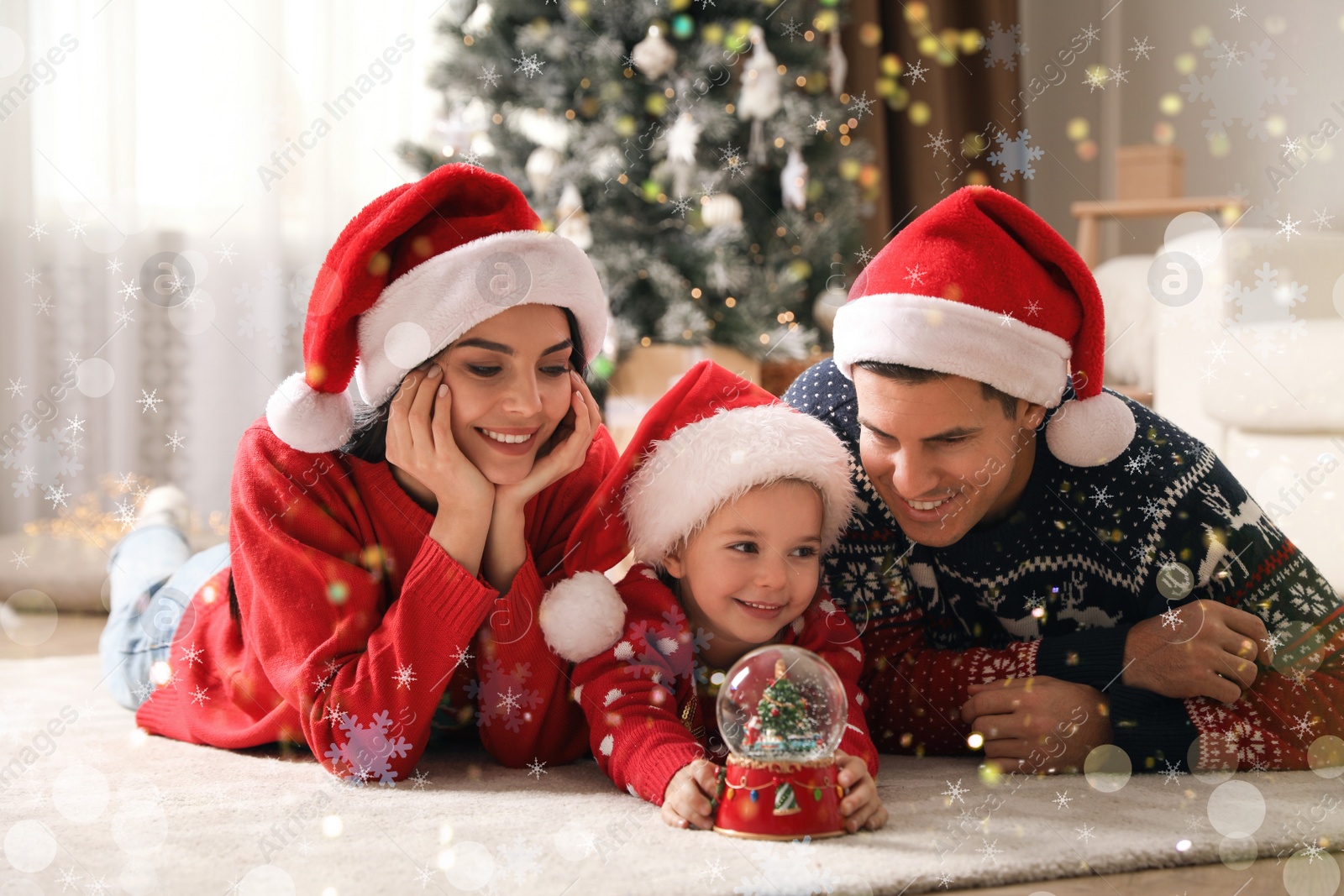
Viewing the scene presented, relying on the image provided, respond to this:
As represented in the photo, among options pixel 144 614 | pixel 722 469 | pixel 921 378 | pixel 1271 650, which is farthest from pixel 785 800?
pixel 144 614

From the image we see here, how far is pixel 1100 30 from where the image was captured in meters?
4.68

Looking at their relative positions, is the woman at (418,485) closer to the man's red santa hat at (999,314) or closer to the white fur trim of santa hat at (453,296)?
the white fur trim of santa hat at (453,296)

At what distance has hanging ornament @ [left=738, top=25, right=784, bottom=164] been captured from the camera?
2891 mm

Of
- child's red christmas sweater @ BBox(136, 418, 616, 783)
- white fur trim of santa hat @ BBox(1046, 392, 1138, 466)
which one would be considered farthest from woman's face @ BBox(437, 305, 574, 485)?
white fur trim of santa hat @ BBox(1046, 392, 1138, 466)

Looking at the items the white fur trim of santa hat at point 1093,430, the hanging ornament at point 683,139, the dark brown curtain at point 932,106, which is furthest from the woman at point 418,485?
the dark brown curtain at point 932,106

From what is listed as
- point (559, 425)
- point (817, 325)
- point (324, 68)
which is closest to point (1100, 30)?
point (817, 325)

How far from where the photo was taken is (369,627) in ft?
4.29

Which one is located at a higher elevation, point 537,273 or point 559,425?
point 537,273

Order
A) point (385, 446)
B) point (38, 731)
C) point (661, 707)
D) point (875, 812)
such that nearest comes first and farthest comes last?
point (875, 812) → point (661, 707) → point (385, 446) → point (38, 731)

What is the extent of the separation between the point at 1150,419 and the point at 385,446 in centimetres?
96

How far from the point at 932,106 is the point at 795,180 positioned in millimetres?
1799

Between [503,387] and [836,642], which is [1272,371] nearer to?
[836,642]

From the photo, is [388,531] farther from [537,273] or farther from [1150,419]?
[1150,419]

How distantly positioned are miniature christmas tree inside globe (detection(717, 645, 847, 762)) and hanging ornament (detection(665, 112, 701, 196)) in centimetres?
195
